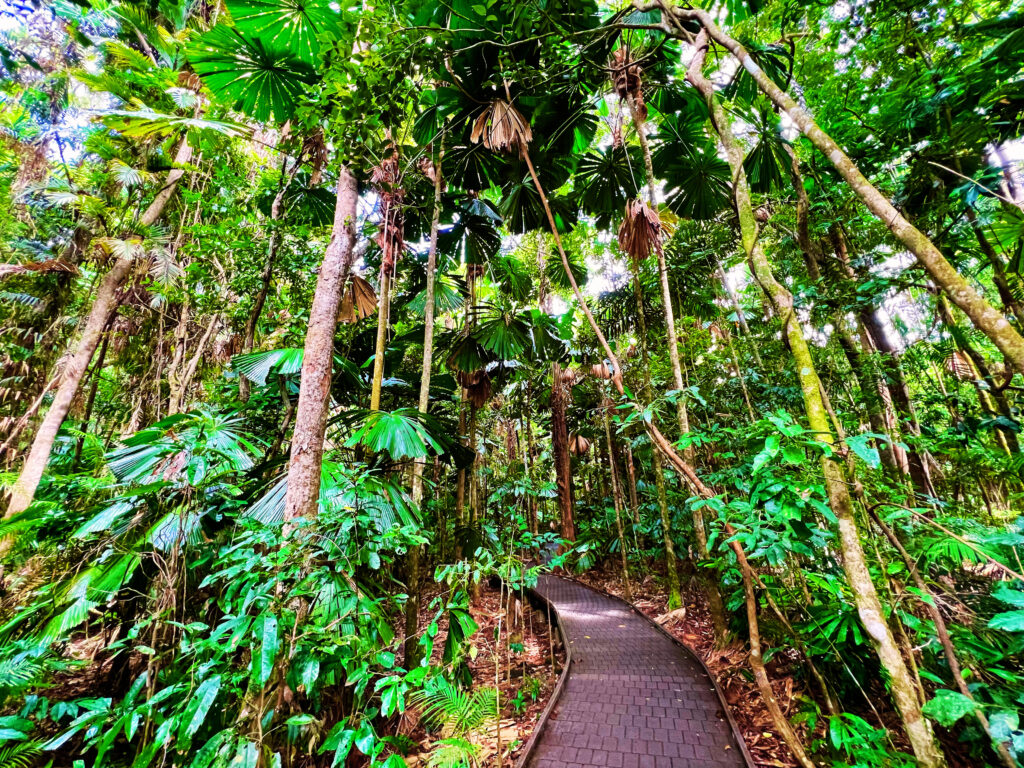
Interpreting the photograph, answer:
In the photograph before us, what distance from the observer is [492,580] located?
29.5ft

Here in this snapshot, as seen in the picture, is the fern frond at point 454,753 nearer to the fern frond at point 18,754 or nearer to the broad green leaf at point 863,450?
the fern frond at point 18,754

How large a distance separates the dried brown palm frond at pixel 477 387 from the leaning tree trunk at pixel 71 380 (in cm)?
465

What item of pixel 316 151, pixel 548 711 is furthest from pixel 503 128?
pixel 548 711

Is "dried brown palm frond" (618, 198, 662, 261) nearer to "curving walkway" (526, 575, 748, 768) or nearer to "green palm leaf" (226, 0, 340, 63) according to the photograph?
"green palm leaf" (226, 0, 340, 63)

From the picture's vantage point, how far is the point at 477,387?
6055mm

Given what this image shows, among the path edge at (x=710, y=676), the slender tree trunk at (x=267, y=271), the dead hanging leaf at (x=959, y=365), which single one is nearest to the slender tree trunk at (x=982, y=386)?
the dead hanging leaf at (x=959, y=365)

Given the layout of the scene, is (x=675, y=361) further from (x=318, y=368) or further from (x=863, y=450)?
(x=318, y=368)

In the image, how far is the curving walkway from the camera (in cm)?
291

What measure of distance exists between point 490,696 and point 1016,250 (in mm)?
5135

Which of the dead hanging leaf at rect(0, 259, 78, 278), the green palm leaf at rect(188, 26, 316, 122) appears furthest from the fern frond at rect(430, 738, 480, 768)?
the dead hanging leaf at rect(0, 259, 78, 278)

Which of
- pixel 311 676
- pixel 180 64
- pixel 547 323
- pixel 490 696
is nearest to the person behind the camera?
pixel 311 676

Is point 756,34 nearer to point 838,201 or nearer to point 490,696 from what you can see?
point 838,201

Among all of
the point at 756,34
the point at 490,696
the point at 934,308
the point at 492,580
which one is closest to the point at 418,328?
the point at 490,696

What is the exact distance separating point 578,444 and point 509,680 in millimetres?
7025
